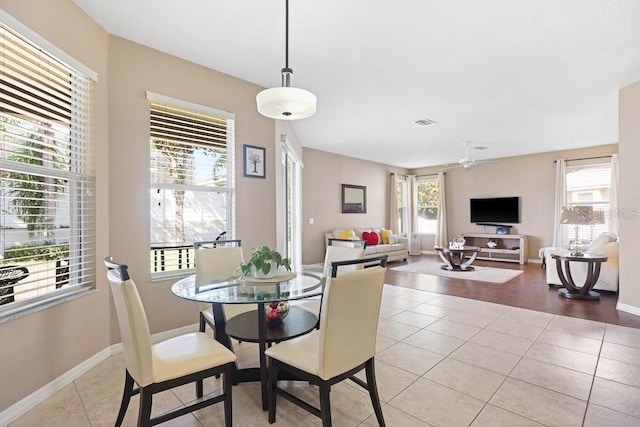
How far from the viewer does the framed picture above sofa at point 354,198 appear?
26.5 feet

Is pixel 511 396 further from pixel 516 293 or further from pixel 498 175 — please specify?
pixel 498 175

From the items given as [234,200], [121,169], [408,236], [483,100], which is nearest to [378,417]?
[234,200]

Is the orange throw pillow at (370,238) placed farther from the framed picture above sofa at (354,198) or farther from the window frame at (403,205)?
the window frame at (403,205)

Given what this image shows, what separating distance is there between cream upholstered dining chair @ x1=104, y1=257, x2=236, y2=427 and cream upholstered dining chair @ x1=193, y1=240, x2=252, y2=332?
0.63 metres

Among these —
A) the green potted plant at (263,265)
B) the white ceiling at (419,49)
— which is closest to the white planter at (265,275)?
the green potted plant at (263,265)

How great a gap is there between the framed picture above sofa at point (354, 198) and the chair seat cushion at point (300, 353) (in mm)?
6289

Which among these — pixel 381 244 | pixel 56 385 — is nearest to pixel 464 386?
pixel 56 385

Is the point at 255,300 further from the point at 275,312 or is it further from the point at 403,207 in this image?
the point at 403,207

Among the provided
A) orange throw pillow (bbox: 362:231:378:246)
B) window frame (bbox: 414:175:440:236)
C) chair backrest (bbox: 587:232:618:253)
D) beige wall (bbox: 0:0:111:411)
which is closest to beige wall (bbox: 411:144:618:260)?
window frame (bbox: 414:175:440:236)

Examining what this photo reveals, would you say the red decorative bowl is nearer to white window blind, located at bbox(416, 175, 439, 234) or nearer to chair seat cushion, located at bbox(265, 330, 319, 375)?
chair seat cushion, located at bbox(265, 330, 319, 375)

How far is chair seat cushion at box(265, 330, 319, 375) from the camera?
1.61 metres

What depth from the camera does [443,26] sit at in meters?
2.57

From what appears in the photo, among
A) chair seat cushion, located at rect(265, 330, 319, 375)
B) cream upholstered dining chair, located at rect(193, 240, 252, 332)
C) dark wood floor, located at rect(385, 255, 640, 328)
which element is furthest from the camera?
dark wood floor, located at rect(385, 255, 640, 328)

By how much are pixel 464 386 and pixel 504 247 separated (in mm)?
6948
